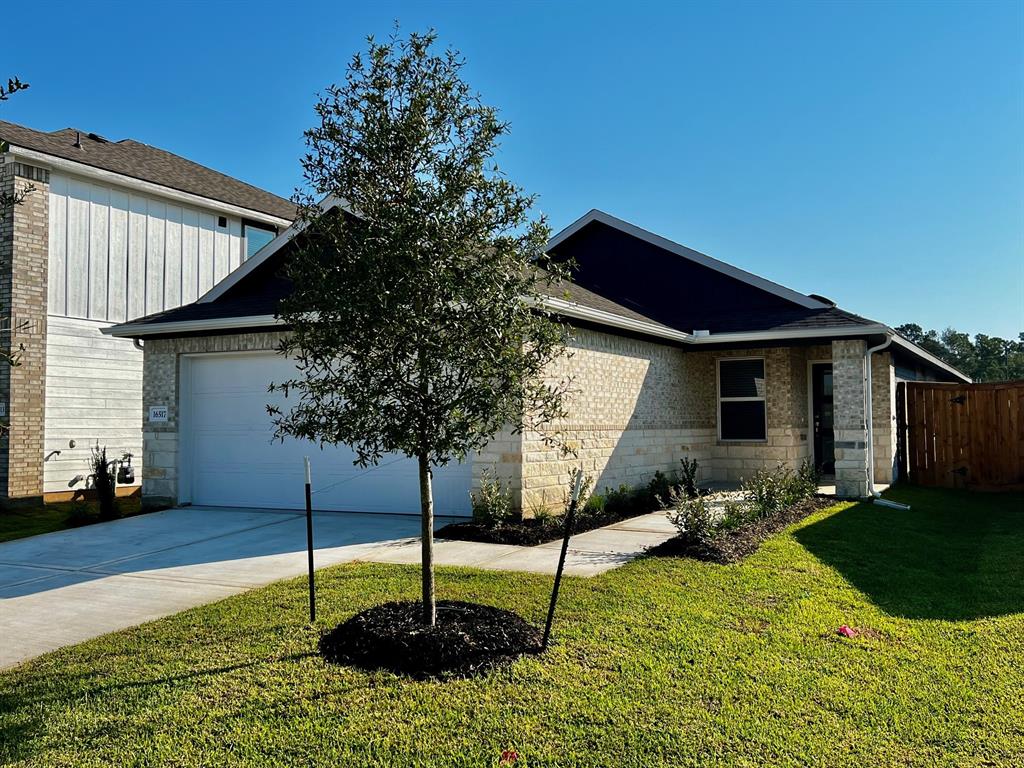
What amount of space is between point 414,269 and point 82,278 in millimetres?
13224

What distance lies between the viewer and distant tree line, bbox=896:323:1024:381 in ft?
182

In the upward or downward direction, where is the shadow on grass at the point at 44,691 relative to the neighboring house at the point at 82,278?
downward

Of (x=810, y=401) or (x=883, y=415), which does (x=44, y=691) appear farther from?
(x=883, y=415)

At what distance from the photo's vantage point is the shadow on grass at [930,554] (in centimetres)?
668

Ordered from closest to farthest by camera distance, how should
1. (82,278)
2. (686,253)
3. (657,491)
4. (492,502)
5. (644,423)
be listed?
1. (492,502)
2. (657,491)
3. (644,423)
4. (82,278)
5. (686,253)

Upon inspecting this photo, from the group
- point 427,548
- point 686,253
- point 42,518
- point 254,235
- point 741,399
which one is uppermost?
point 254,235

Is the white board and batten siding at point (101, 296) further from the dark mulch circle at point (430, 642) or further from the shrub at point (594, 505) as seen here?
the dark mulch circle at point (430, 642)

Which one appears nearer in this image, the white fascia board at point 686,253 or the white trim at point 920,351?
the white trim at point 920,351

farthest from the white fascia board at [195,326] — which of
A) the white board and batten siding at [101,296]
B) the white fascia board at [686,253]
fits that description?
the white fascia board at [686,253]

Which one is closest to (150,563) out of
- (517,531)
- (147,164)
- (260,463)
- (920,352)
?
(260,463)

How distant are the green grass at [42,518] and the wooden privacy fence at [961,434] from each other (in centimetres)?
1493

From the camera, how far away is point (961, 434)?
15.4 metres

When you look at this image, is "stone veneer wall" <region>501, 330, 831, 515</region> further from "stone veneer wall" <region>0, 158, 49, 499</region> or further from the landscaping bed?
"stone veneer wall" <region>0, 158, 49, 499</region>

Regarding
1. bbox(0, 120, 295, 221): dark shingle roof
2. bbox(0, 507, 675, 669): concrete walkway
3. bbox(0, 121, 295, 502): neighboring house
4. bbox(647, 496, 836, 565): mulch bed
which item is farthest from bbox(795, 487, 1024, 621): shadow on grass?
bbox(0, 121, 295, 502): neighboring house
